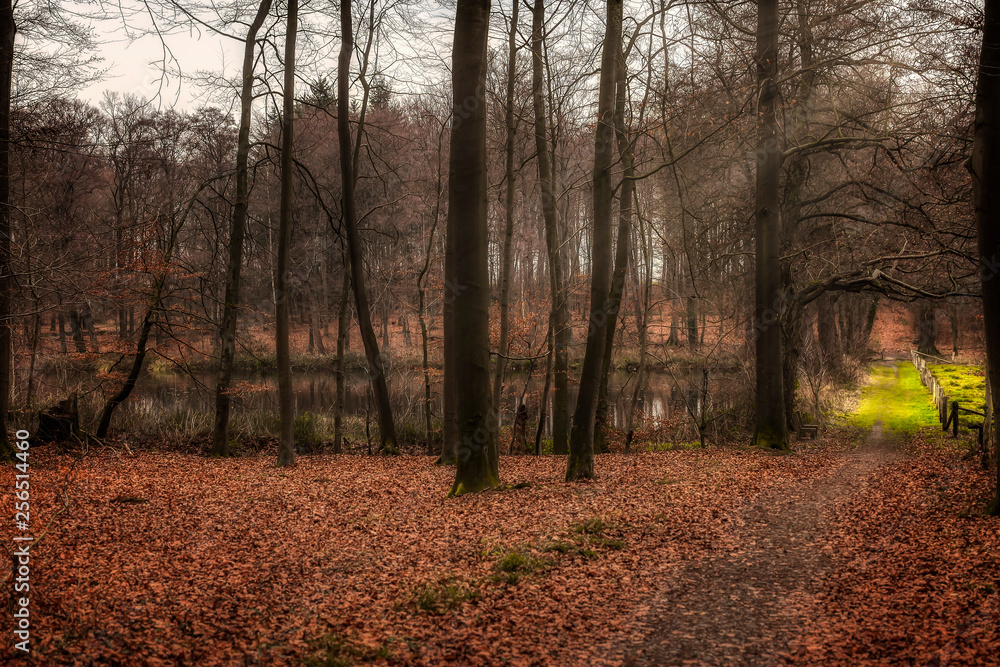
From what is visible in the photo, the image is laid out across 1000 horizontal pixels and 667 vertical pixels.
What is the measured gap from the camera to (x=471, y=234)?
8359 millimetres

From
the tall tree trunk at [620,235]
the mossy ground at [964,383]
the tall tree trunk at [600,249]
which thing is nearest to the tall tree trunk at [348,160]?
the tall tree trunk at [620,235]

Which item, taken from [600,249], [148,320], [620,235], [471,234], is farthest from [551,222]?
[148,320]

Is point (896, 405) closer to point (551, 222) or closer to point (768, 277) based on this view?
point (768, 277)

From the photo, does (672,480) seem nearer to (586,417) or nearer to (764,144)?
(586,417)

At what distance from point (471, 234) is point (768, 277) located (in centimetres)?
735

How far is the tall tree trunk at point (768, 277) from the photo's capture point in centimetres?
1260

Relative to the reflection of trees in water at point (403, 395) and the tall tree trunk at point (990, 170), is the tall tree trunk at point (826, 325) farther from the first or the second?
the tall tree trunk at point (990, 170)

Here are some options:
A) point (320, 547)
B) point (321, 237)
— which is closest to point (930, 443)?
point (320, 547)

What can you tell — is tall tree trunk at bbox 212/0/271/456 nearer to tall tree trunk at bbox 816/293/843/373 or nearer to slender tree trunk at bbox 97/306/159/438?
slender tree trunk at bbox 97/306/159/438

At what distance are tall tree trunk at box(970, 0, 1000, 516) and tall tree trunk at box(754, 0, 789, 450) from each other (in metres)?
6.27

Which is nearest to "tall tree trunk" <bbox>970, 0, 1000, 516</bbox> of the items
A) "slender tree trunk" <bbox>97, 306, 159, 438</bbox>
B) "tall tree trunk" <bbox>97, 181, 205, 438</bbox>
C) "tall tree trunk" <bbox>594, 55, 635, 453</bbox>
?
"tall tree trunk" <bbox>594, 55, 635, 453</bbox>

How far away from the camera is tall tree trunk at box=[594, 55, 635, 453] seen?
10081 millimetres

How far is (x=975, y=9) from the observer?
707cm

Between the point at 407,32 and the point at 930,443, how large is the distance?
13.9 m
